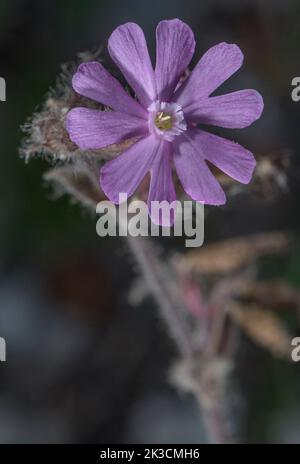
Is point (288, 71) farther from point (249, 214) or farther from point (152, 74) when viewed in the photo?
point (152, 74)

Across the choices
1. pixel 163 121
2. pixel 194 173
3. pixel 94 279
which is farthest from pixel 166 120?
pixel 94 279

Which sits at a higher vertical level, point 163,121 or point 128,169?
point 163,121

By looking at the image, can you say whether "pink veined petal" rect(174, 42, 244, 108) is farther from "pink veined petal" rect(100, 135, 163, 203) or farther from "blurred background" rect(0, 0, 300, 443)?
"blurred background" rect(0, 0, 300, 443)

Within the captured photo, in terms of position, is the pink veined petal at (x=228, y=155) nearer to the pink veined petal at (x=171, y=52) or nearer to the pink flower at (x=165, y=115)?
the pink flower at (x=165, y=115)

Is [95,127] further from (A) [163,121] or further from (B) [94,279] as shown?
(B) [94,279]

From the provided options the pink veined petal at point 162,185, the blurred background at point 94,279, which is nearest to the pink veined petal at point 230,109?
the pink veined petal at point 162,185

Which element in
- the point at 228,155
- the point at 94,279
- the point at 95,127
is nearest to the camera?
the point at 95,127
